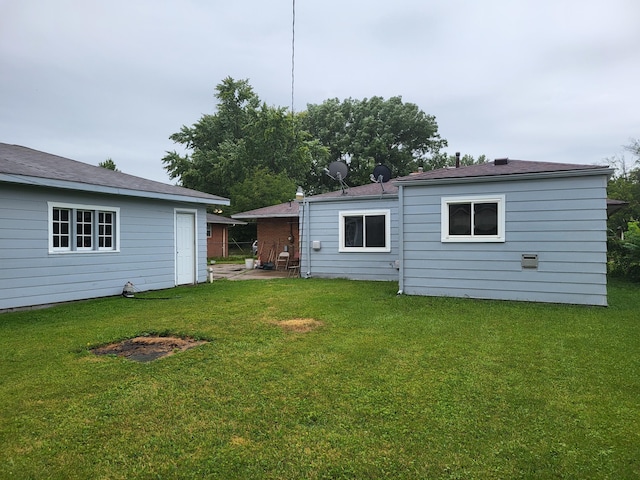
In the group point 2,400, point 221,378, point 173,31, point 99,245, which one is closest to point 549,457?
point 221,378

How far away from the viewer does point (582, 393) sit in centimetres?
316

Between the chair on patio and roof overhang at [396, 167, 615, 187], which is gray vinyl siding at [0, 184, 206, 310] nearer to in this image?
the chair on patio

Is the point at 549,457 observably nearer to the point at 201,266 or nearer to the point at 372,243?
the point at 372,243

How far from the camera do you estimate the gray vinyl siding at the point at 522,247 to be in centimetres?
690

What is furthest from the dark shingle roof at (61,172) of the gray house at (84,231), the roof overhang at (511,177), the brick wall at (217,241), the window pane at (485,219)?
the brick wall at (217,241)

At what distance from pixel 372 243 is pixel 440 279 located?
3.13 m

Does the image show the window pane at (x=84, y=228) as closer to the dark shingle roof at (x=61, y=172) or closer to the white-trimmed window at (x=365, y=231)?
the dark shingle roof at (x=61, y=172)

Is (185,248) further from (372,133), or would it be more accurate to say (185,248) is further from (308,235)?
(372,133)

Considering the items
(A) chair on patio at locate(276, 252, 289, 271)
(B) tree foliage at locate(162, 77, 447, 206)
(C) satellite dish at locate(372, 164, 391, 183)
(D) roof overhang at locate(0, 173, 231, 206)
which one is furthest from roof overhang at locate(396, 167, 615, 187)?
(B) tree foliage at locate(162, 77, 447, 206)

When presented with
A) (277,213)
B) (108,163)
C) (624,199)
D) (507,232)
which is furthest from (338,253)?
(108,163)

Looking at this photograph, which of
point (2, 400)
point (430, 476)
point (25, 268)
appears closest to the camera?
point (430, 476)

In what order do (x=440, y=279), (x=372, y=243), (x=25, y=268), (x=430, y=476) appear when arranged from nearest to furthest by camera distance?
(x=430, y=476)
(x=25, y=268)
(x=440, y=279)
(x=372, y=243)

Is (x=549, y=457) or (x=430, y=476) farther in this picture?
(x=549, y=457)

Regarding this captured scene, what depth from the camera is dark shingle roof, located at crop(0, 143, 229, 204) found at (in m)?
6.86
